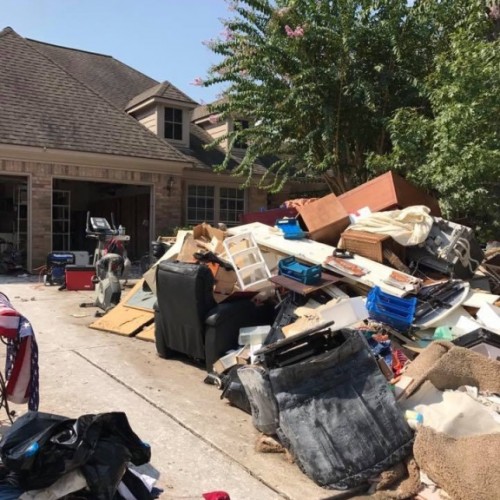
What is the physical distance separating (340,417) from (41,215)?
11138 mm

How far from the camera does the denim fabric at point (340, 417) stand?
348cm

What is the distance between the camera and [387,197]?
24.0 ft

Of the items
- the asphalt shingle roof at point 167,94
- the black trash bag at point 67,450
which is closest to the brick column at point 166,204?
the asphalt shingle roof at point 167,94

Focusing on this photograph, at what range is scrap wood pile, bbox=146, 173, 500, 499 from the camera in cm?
346

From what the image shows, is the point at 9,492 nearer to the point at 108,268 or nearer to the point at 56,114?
the point at 108,268

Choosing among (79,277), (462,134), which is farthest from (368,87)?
(79,277)

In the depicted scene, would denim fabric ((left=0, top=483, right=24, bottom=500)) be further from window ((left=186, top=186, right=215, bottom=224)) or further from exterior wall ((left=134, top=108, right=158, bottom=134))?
exterior wall ((left=134, top=108, right=158, bottom=134))

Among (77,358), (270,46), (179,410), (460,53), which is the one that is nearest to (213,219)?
(270,46)

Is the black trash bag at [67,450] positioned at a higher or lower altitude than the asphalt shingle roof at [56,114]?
lower

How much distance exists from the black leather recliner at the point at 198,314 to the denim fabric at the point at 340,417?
1.70m

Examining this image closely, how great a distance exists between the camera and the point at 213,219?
16.4 metres

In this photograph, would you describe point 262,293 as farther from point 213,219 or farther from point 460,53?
point 213,219

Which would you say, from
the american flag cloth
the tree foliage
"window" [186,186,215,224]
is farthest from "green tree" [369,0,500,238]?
"window" [186,186,215,224]

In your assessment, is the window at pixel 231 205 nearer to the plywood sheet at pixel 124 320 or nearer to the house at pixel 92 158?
the house at pixel 92 158
